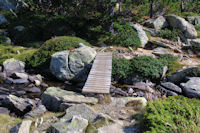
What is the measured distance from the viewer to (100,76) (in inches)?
371

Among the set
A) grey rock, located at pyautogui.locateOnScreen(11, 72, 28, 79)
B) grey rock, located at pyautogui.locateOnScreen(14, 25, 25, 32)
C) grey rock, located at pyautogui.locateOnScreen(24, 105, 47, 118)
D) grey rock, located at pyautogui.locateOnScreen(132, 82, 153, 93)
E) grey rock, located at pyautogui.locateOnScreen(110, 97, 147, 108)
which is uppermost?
grey rock, located at pyautogui.locateOnScreen(14, 25, 25, 32)

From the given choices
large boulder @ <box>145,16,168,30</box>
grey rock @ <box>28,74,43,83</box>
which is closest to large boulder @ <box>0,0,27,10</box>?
grey rock @ <box>28,74,43,83</box>

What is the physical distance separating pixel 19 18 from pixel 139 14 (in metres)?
16.3

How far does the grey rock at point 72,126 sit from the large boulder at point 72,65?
288 inches

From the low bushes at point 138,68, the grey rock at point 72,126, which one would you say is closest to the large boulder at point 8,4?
the low bushes at point 138,68

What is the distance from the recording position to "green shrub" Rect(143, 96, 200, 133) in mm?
4078

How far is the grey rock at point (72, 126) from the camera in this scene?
442cm

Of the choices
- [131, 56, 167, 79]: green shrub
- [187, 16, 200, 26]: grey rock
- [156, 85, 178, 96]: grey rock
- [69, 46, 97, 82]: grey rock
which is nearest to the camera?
[156, 85, 178, 96]: grey rock

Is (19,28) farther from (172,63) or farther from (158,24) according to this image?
(172,63)

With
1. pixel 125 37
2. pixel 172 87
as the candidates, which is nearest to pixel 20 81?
pixel 172 87

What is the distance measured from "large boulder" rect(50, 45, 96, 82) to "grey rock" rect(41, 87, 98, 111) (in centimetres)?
399

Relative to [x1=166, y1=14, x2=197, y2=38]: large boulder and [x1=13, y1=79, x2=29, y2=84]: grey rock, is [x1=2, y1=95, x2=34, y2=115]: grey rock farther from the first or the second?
[x1=166, y1=14, x2=197, y2=38]: large boulder

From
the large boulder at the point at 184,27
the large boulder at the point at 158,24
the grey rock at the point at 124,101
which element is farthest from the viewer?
the large boulder at the point at 158,24

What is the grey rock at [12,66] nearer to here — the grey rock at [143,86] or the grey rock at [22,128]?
the grey rock at [143,86]
